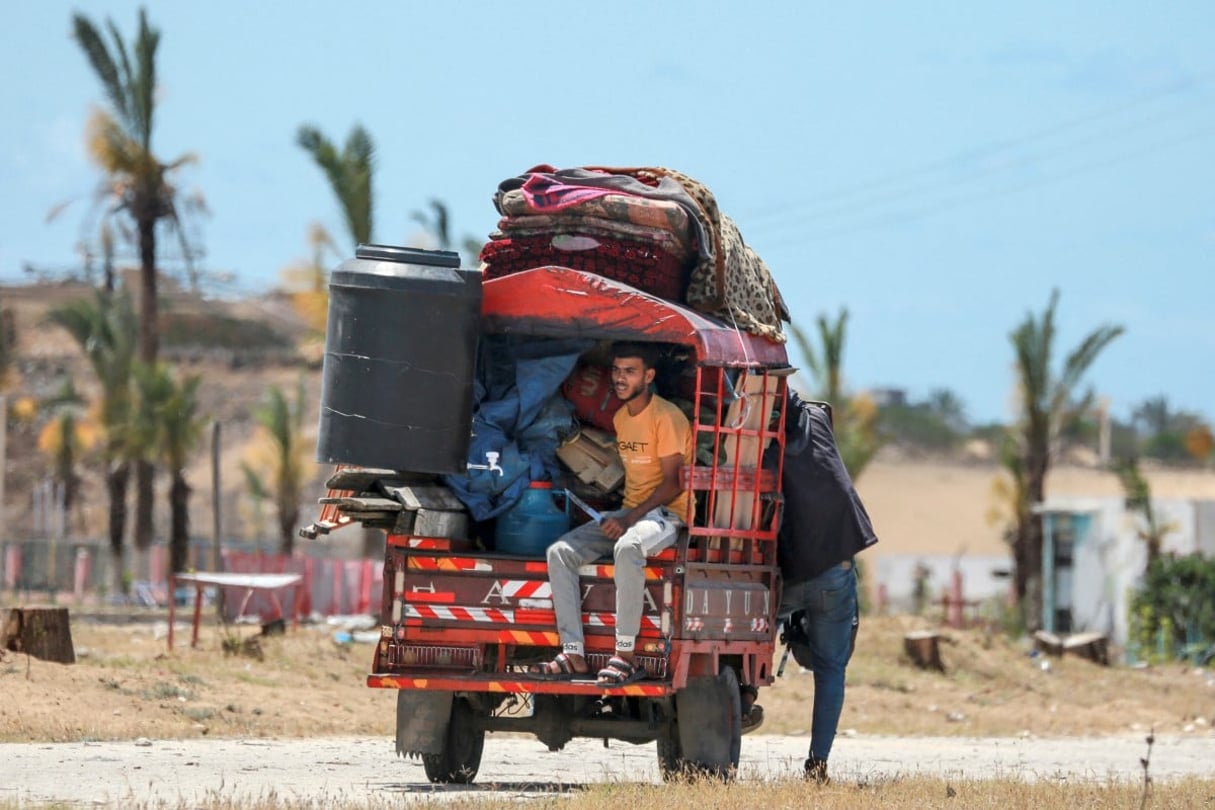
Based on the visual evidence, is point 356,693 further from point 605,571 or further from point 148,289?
point 148,289

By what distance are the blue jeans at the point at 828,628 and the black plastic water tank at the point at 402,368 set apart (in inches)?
100.0

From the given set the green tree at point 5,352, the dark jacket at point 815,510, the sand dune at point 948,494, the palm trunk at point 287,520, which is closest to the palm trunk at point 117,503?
the palm trunk at point 287,520

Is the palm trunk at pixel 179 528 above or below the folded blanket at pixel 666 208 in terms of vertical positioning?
below

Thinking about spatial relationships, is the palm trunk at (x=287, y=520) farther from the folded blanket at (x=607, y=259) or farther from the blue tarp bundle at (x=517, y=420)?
the folded blanket at (x=607, y=259)

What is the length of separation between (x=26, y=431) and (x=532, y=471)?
8938 cm

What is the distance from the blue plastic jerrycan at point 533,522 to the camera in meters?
12.3

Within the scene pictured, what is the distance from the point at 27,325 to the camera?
4208 inches

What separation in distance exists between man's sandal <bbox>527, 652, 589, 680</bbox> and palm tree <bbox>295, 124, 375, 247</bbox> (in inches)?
918

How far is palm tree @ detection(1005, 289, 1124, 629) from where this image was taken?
41.8 metres

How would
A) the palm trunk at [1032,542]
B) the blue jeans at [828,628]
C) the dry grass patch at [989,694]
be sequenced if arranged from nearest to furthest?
the blue jeans at [828,628] < the dry grass patch at [989,694] < the palm trunk at [1032,542]

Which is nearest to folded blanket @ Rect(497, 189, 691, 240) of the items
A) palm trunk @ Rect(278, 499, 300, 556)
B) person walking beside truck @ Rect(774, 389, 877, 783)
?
person walking beside truck @ Rect(774, 389, 877, 783)

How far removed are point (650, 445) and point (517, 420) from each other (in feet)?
3.03

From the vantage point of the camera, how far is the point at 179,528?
44250 mm

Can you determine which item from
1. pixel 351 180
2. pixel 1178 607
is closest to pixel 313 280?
pixel 351 180
